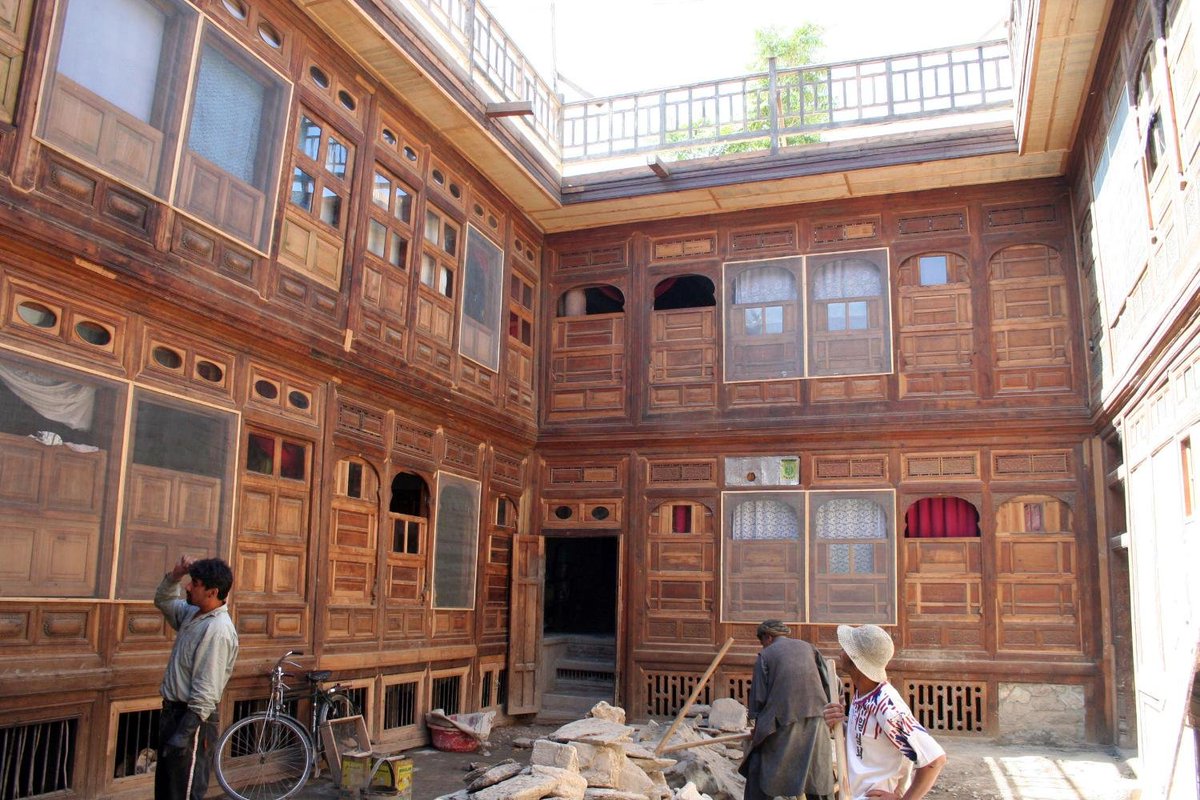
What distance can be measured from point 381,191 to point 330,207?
0.89 m

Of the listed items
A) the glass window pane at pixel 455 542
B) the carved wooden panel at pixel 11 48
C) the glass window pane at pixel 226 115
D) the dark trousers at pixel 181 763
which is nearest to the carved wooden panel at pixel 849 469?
the glass window pane at pixel 455 542

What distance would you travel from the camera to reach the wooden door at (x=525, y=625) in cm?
1227

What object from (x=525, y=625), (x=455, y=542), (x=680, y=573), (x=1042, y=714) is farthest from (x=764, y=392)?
(x=1042, y=714)

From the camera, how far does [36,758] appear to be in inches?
247

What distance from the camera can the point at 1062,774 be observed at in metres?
9.43

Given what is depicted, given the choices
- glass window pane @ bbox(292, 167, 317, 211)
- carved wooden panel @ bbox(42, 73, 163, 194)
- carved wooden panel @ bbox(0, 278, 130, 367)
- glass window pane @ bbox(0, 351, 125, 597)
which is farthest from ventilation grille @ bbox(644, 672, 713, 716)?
carved wooden panel @ bbox(42, 73, 163, 194)

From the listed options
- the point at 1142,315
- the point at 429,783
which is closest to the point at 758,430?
the point at 1142,315

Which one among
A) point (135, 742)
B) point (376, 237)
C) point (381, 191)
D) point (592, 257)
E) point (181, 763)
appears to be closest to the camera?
point (181, 763)

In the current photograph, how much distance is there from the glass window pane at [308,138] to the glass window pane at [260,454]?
2693 millimetres

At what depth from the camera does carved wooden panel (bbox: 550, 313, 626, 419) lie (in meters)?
13.3

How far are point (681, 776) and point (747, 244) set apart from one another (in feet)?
23.5

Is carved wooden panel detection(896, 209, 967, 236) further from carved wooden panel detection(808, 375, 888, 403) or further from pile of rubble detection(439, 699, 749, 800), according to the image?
pile of rubble detection(439, 699, 749, 800)

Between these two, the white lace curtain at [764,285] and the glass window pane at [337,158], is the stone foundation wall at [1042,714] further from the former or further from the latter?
the glass window pane at [337,158]

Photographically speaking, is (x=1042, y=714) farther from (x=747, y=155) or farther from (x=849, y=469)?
(x=747, y=155)
